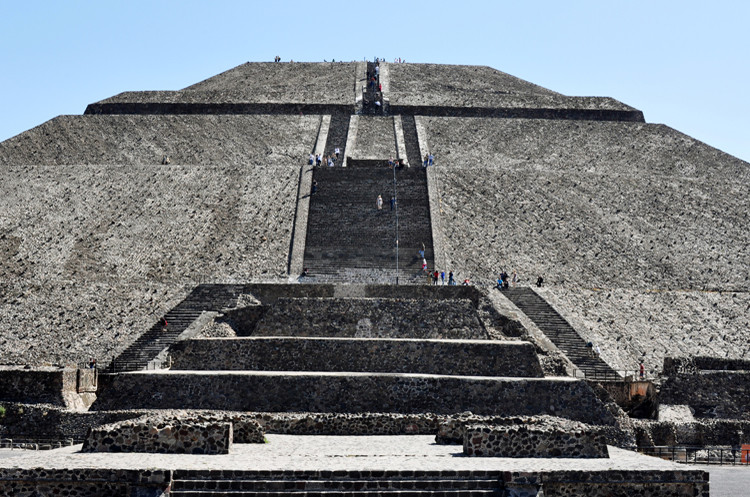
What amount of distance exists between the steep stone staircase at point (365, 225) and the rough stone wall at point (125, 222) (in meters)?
1.08

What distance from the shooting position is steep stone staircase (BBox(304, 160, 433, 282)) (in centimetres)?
2831

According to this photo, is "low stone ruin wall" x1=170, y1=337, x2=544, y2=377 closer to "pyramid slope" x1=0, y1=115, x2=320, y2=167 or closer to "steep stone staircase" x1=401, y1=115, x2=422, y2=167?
"pyramid slope" x1=0, y1=115, x2=320, y2=167

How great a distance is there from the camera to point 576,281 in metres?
27.7

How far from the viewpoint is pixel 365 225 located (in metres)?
31.1

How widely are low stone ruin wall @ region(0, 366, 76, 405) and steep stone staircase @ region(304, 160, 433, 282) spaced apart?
390 inches

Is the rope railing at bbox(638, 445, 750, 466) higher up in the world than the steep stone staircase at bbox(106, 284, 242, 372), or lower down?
lower down

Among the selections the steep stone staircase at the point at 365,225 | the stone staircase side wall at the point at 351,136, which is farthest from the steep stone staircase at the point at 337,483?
the stone staircase side wall at the point at 351,136

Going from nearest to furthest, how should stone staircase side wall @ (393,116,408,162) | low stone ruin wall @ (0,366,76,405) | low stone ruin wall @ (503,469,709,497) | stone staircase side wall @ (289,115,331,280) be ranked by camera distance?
1. low stone ruin wall @ (503,469,709,497)
2. low stone ruin wall @ (0,366,76,405)
3. stone staircase side wall @ (289,115,331,280)
4. stone staircase side wall @ (393,116,408,162)

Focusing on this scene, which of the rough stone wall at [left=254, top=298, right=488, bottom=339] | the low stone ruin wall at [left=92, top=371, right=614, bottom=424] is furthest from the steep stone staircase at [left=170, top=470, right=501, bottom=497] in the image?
the rough stone wall at [left=254, top=298, right=488, bottom=339]

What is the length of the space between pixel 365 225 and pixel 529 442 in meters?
20.9

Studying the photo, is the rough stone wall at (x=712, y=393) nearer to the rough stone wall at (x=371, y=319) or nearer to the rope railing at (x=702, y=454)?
the rope railing at (x=702, y=454)

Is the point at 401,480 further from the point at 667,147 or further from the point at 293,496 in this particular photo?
the point at 667,147

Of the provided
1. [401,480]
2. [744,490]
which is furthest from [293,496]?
[744,490]

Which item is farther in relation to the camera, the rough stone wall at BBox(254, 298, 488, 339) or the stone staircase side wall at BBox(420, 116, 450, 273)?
the stone staircase side wall at BBox(420, 116, 450, 273)
